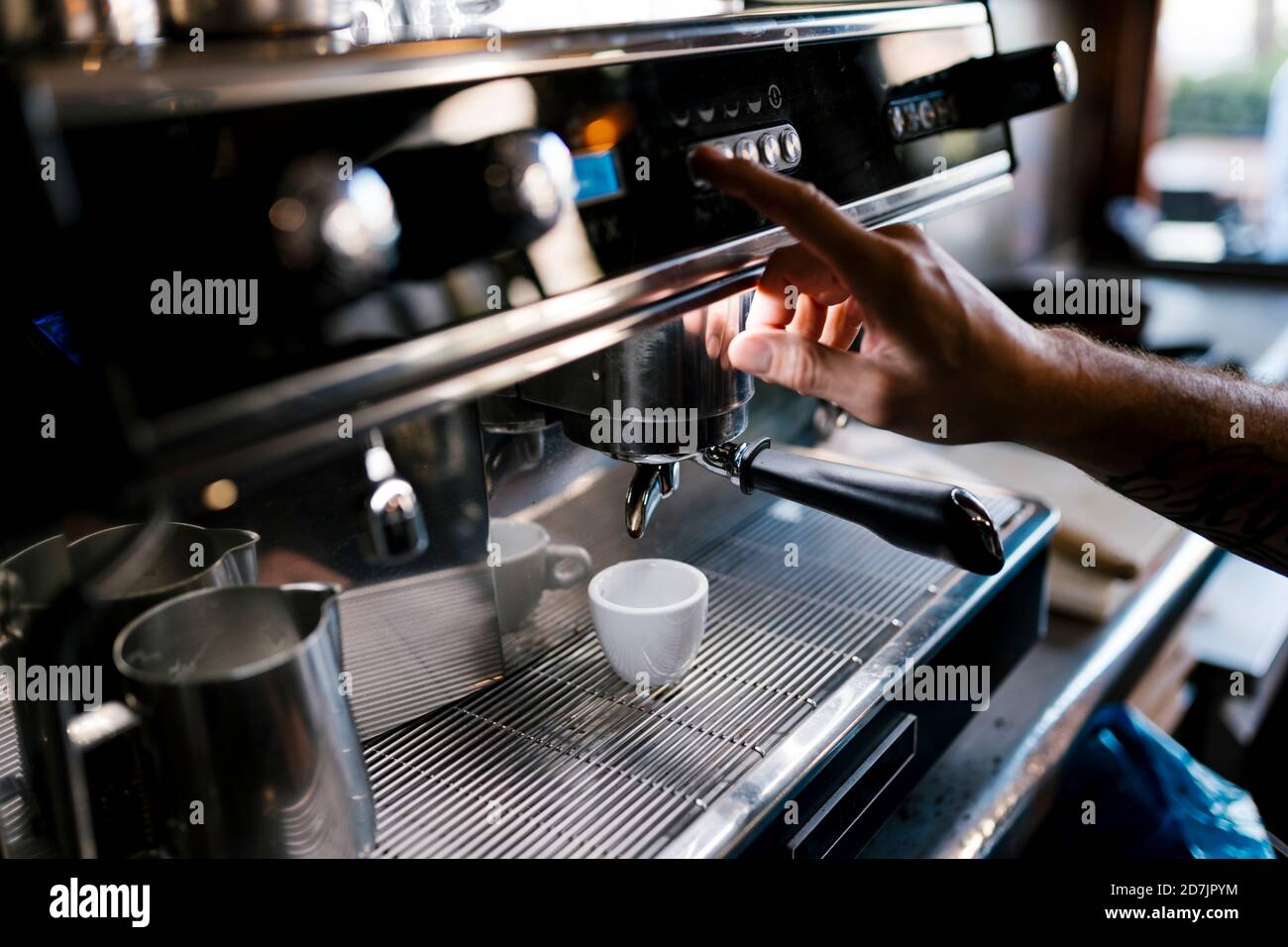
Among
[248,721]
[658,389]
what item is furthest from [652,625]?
[248,721]

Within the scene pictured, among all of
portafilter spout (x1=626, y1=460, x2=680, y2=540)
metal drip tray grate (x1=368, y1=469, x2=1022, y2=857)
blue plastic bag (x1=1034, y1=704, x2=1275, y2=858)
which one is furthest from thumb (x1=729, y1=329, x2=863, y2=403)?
blue plastic bag (x1=1034, y1=704, x2=1275, y2=858)

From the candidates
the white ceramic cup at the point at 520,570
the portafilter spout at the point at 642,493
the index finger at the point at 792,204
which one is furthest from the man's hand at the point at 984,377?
the white ceramic cup at the point at 520,570

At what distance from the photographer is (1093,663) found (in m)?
0.98

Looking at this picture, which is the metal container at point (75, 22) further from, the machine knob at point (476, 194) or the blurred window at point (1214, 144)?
the blurred window at point (1214, 144)

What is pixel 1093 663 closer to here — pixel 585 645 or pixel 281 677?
pixel 585 645

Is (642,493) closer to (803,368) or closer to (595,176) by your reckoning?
(803,368)

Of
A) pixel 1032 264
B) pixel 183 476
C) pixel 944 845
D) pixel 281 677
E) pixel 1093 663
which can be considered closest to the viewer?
pixel 183 476

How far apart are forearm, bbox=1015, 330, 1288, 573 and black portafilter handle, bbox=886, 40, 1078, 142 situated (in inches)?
6.7

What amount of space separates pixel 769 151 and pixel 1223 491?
1.53ft
